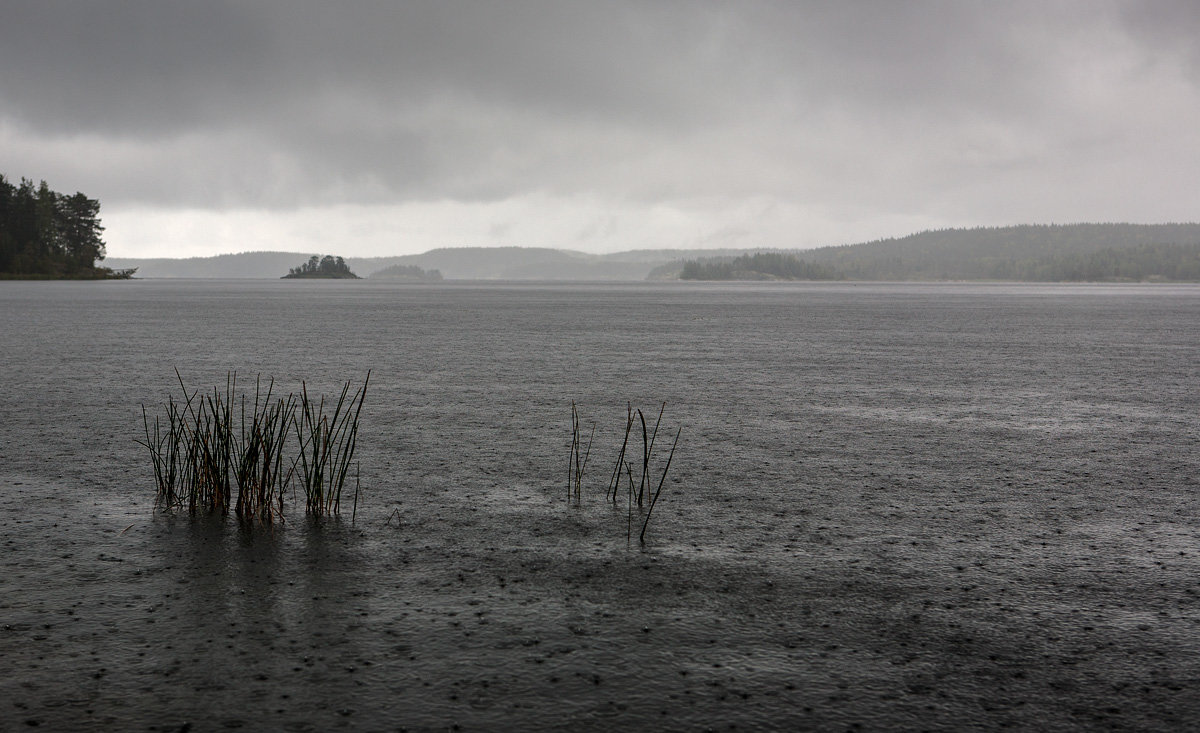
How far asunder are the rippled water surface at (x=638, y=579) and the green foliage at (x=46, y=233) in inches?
6329

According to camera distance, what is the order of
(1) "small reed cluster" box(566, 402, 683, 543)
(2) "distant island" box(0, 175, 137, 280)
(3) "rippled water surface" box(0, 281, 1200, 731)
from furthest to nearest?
1. (2) "distant island" box(0, 175, 137, 280)
2. (1) "small reed cluster" box(566, 402, 683, 543)
3. (3) "rippled water surface" box(0, 281, 1200, 731)

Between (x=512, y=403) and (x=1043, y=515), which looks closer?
(x=1043, y=515)

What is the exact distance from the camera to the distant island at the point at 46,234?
15550cm

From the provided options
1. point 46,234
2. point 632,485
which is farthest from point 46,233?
point 632,485

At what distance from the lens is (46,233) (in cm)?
16162

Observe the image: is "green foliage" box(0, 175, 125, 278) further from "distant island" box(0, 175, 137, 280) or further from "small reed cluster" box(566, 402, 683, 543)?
"small reed cluster" box(566, 402, 683, 543)

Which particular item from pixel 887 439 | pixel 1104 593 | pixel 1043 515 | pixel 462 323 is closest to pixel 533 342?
pixel 462 323

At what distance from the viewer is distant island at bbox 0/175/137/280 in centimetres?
15550

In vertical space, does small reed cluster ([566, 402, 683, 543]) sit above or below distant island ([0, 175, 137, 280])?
below

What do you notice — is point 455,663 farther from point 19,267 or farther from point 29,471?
point 19,267

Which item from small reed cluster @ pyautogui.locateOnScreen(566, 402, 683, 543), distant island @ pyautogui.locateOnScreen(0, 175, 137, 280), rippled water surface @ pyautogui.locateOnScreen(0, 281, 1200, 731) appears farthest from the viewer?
distant island @ pyautogui.locateOnScreen(0, 175, 137, 280)

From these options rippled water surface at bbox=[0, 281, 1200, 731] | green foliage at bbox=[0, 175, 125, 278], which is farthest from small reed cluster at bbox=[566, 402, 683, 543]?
green foliage at bbox=[0, 175, 125, 278]

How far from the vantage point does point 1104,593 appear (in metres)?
8.23

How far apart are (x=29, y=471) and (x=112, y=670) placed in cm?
759
